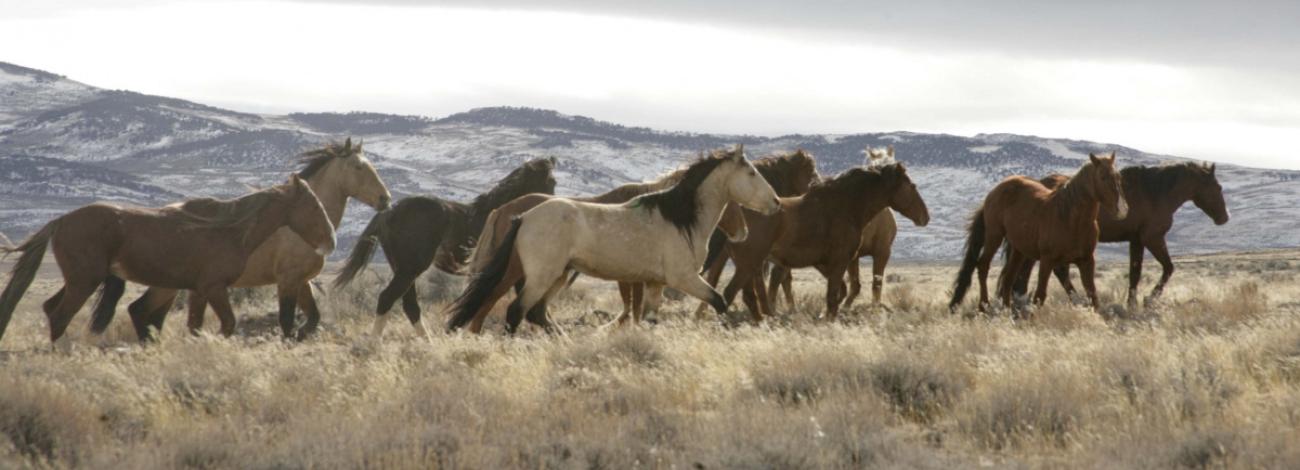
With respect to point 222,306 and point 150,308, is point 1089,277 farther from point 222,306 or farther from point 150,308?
point 150,308

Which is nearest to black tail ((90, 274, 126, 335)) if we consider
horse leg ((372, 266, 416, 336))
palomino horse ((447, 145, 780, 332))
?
horse leg ((372, 266, 416, 336))

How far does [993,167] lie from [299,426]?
19324 centimetres

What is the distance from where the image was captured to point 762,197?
12.6 m

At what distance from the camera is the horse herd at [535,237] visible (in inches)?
470

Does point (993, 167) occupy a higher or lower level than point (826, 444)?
lower

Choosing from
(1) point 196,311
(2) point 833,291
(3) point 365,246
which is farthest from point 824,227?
(1) point 196,311

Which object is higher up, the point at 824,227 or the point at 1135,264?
the point at 824,227

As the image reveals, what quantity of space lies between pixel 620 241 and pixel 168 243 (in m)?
4.15

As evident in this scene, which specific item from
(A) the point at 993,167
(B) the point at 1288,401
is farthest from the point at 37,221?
(B) the point at 1288,401

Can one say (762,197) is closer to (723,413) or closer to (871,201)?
(871,201)

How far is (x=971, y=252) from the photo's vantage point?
16.8 m

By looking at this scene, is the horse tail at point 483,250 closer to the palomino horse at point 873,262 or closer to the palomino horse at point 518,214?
the palomino horse at point 518,214

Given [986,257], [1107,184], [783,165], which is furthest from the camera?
[986,257]

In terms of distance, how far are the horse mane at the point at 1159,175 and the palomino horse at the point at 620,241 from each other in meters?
7.42
